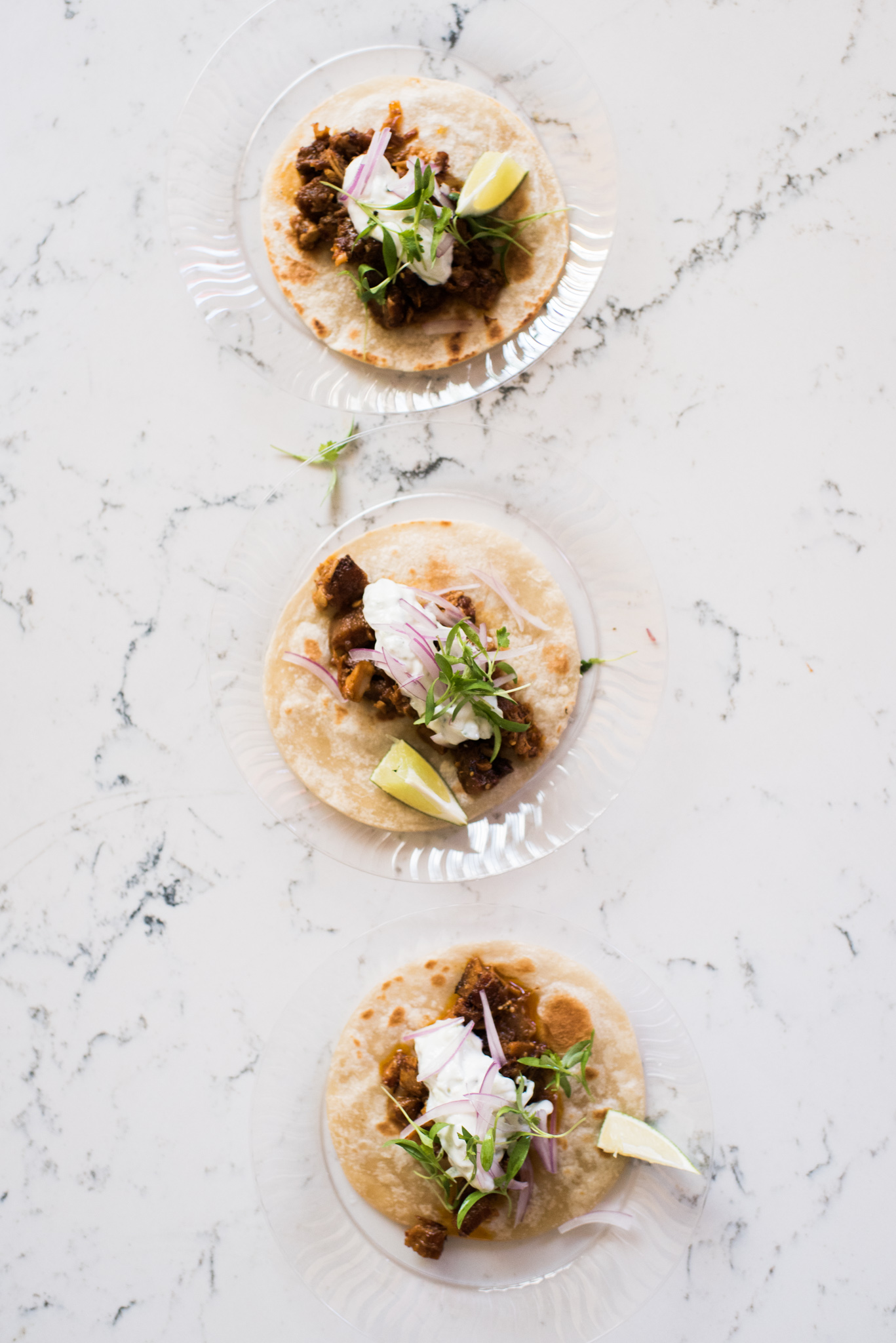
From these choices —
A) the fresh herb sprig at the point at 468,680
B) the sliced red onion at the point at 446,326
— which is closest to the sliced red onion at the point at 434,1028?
the fresh herb sprig at the point at 468,680

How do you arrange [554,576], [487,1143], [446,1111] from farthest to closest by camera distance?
[554,576] < [446,1111] < [487,1143]

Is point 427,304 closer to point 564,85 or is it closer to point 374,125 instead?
point 374,125

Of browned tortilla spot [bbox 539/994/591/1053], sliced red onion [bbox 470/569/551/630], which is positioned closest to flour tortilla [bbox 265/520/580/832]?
sliced red onion [bbox 470/569/551/630]

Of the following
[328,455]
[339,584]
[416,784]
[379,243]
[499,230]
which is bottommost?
[416,784]

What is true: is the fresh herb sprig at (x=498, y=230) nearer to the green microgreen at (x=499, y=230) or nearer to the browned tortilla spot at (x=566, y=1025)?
the green microgreen at (x=499, y=230)

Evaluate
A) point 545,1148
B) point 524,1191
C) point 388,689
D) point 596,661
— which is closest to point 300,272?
point 388,689

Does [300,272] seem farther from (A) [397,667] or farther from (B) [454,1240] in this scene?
(B) [454,1240]
